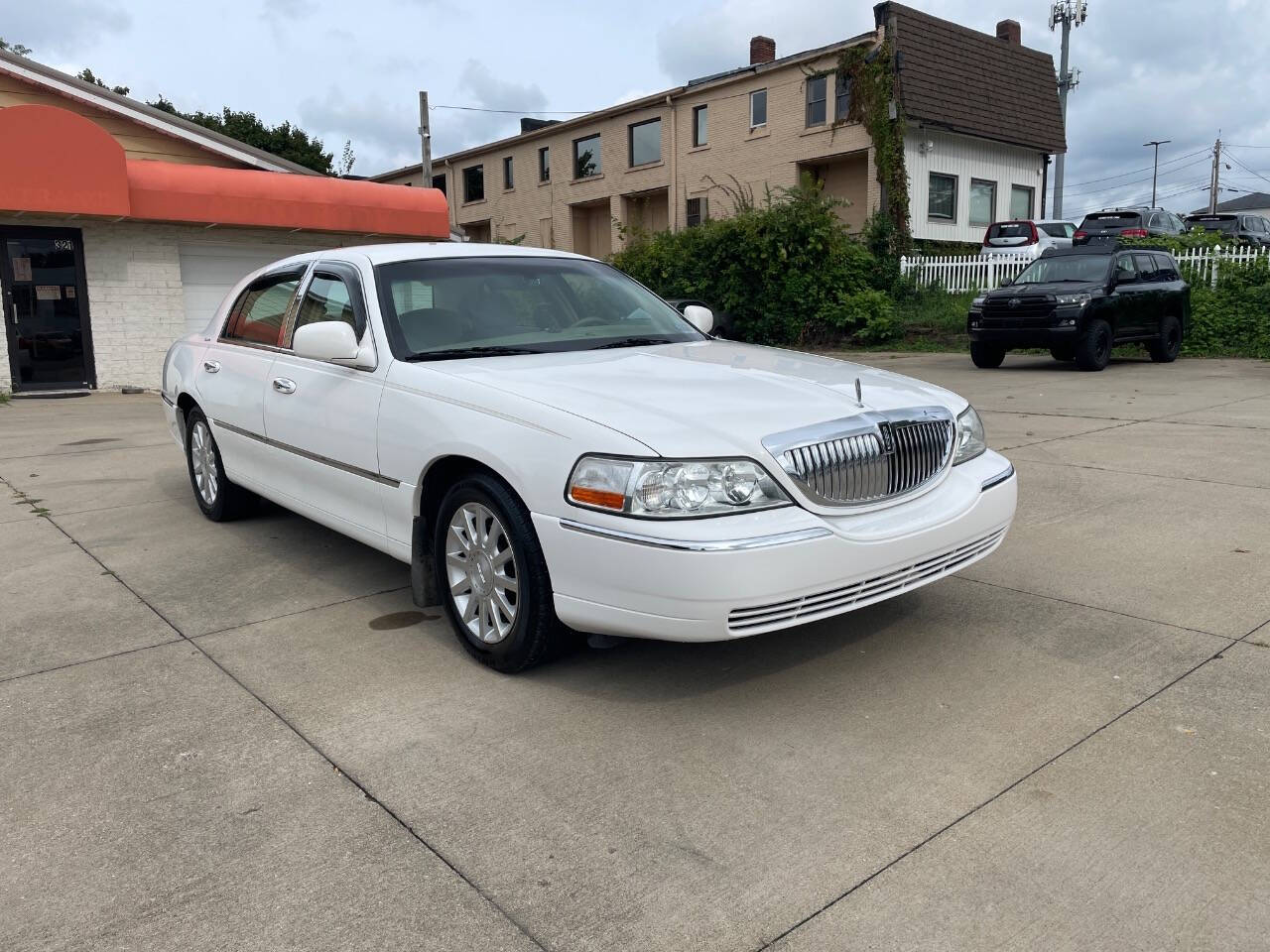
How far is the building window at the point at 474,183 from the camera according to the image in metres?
40.4

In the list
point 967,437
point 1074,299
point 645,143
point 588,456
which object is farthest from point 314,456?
point 645,143

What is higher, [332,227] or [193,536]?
[332,227]

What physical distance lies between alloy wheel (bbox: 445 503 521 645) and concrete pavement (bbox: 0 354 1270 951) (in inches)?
7.9

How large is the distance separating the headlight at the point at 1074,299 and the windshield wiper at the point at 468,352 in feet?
40.8

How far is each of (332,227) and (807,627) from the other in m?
15.2

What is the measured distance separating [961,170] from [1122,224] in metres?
5.14

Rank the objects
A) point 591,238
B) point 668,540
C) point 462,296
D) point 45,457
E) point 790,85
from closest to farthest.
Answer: point 668,540, point 462,296, point 45,457, point 790,85, point 591,238

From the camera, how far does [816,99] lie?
27.7 metres

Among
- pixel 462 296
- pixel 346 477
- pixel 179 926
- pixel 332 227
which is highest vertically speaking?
pixel 332 227

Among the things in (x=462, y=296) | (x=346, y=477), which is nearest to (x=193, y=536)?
(x=346, y=477)

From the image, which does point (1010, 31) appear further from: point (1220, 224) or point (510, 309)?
point (510, 309)

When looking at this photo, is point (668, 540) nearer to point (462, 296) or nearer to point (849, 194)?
point (462, 296)

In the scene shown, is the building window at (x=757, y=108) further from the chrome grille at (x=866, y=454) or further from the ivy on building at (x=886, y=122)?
the chrome grille at (x=866, y=454)

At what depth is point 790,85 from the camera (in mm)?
28203
